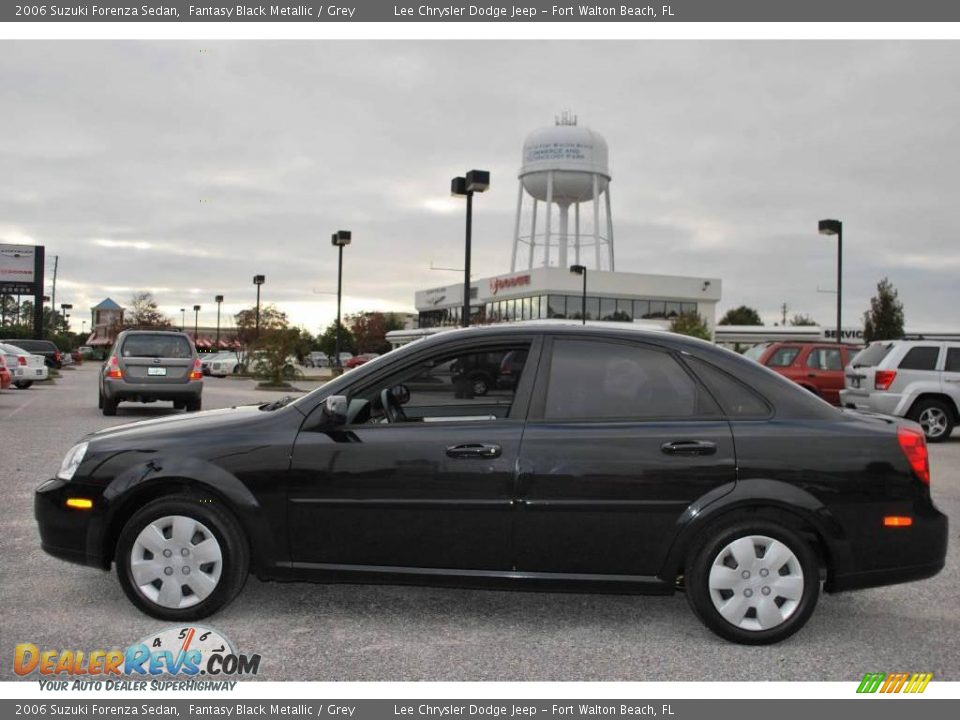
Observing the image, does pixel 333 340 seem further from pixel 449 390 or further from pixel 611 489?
pixel 611 489

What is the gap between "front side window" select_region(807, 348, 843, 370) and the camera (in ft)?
56.3

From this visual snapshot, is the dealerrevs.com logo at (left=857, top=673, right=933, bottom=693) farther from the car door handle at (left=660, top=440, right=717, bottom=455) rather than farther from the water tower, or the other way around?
the water tower

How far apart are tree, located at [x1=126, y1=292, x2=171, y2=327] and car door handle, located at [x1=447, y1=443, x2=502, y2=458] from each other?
313ft

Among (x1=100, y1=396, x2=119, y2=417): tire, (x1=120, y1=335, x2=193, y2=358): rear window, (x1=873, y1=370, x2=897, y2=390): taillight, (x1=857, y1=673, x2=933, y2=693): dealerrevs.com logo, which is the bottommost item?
(x1=857, y1=673, x2=933, y2=693): dealerrevs.com logo

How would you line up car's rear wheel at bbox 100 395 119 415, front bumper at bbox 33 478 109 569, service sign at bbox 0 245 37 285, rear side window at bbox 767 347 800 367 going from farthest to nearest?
service sign at bbox 0 245 37 285
rear side window at bbox 767 347 800 367
car's rear wheel at bbox 100 395 119 415
front bumper at bbox 33 478 109 569

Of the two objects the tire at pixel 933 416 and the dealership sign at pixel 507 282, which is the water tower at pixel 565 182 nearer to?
the dealership sign at pixel 507 282

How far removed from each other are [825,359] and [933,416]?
3288mm

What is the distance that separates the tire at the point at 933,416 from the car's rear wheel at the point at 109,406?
13.6 m

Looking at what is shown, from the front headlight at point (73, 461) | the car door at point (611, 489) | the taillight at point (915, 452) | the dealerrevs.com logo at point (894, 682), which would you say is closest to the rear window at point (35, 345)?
the front headlight at point (73, 461)

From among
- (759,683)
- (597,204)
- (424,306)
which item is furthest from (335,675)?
(424,306)

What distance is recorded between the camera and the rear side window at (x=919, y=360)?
13891 mm

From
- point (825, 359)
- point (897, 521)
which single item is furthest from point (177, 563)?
point (825, 359)

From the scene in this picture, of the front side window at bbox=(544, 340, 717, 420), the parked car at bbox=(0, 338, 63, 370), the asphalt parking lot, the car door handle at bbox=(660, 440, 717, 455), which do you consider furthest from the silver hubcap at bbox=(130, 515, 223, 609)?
the parked car at bbox=(0, 338, 63, 370)

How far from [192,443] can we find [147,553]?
0.60 meters
